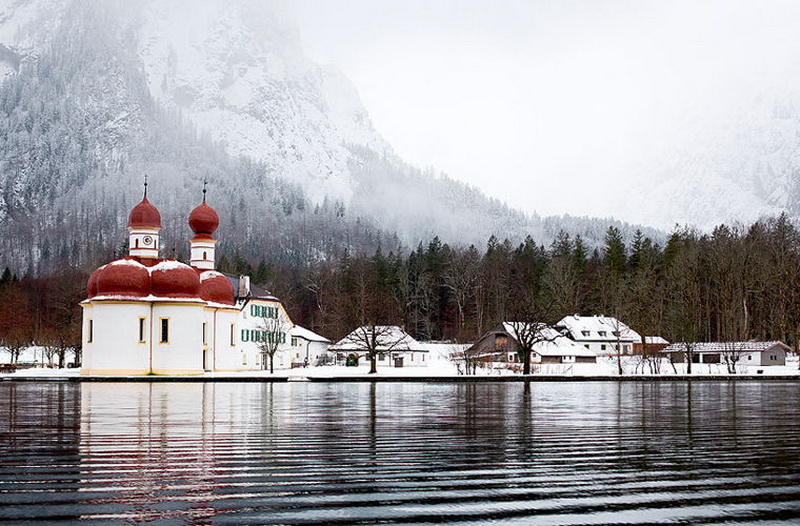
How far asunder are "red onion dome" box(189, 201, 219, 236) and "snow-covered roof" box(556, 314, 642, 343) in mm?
46219

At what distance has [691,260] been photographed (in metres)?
102

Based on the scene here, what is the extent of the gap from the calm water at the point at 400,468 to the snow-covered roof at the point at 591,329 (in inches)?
3328

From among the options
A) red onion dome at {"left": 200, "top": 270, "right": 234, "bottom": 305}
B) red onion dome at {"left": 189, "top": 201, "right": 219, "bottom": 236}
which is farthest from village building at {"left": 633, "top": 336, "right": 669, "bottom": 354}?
red onion dome at {"left": 189, "top": 201, "right": 219, "bottom": 236}

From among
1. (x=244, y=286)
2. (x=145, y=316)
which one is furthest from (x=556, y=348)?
(x=145, y=316)

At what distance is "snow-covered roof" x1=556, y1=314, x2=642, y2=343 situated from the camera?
11031cm

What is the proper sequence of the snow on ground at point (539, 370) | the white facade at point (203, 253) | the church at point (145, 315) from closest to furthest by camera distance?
the church at point (145, 315) → the snow on ground at point (539, 370) → the white facade at point (203, 253)

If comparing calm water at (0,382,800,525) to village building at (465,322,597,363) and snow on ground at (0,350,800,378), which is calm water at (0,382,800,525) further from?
village building at (465,322,597,363)

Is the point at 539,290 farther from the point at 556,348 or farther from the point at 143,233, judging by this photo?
the point at 143,233

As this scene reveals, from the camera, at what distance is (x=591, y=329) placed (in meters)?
112

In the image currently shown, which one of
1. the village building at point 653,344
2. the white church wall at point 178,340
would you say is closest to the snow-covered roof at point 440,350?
the village building at point 653,344

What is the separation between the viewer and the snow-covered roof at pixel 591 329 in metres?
110

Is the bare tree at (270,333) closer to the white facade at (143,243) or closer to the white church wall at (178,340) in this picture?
the white church wall at (178,340)

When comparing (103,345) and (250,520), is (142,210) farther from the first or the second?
(250,520)

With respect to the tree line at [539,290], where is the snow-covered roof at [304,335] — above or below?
below
